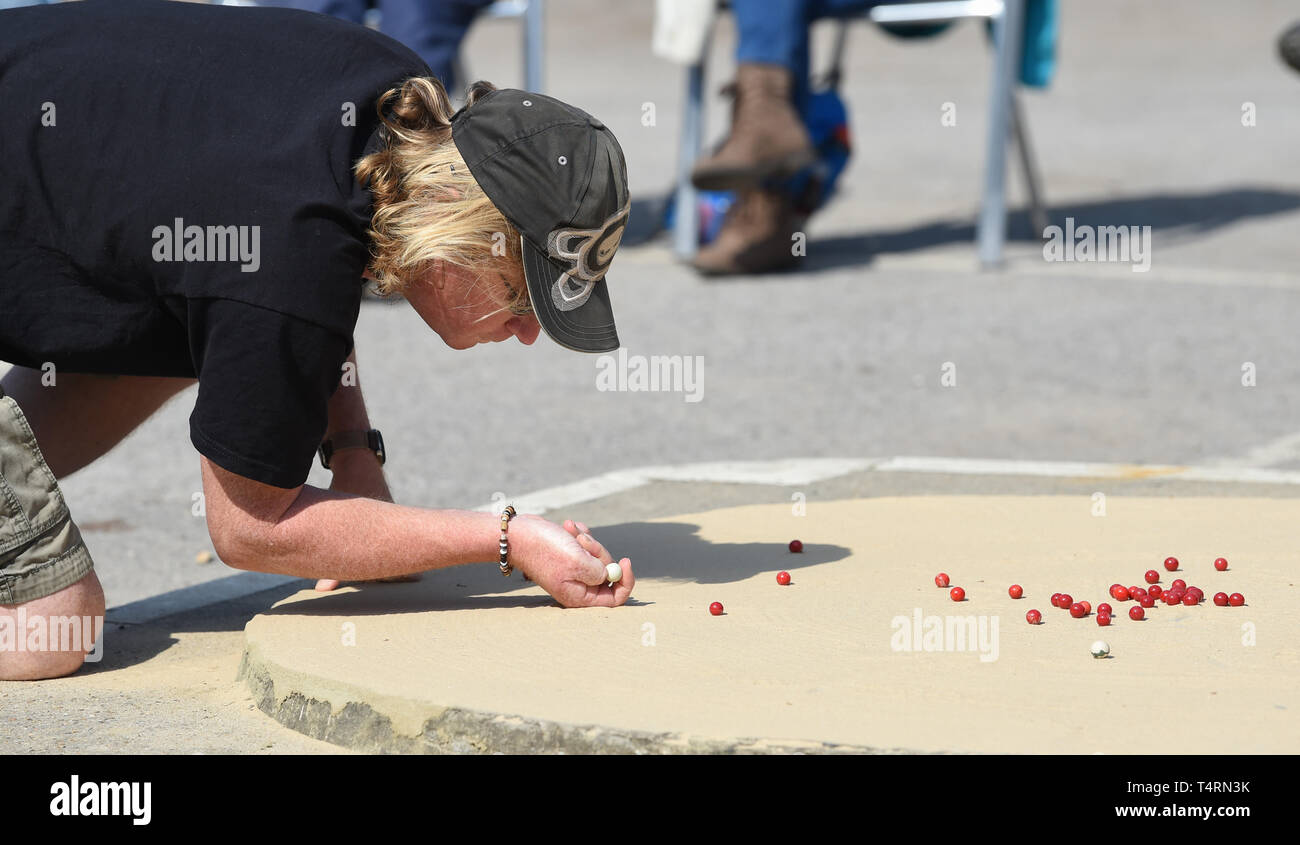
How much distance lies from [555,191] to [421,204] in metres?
0.21

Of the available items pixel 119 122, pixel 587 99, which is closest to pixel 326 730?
pixel 119 122

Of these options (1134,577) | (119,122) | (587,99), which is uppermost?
(587,99)

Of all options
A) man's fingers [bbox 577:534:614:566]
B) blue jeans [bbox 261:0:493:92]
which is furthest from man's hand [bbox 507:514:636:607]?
blue jeans [bbox 261:0:493:92]

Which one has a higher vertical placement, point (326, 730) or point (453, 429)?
point (453, 429)

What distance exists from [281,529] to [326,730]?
0.36m

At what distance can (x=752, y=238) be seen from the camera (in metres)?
8.05

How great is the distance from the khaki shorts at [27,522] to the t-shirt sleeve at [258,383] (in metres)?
0.45

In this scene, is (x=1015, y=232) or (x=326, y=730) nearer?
(x=326, y=730)

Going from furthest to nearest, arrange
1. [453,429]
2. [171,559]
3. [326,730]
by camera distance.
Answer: [453,429]
[171,559]
[326,730]

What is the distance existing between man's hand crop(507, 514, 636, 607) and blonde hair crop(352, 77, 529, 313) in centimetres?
48

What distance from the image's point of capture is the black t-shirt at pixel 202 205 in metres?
2.55
